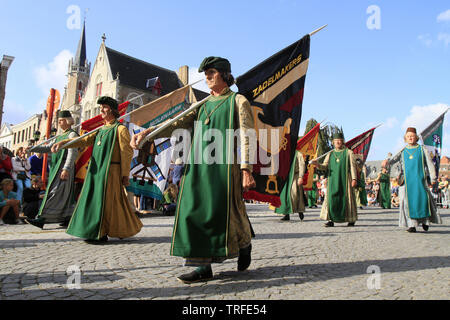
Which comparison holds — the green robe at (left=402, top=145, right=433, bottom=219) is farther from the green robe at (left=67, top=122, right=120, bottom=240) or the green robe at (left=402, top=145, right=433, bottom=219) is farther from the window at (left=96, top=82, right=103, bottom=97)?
the window at (left=96, top=82, right=103, bottom=97)

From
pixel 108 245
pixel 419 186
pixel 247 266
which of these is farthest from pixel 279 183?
pixel 419 186

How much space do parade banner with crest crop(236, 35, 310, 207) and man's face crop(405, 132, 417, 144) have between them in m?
4.40

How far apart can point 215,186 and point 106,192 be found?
8.86 feet

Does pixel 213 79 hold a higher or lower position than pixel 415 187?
higher

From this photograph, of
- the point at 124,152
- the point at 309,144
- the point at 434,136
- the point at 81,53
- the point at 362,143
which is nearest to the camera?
the point at 124,152

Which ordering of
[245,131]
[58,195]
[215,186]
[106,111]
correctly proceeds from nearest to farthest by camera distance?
[215,186] < [245,131] < [106,111] < [58,195]

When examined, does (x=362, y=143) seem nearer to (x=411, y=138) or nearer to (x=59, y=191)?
(x=411, y=138)

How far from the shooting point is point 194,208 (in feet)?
10.6

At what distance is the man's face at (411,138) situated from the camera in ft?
26.1

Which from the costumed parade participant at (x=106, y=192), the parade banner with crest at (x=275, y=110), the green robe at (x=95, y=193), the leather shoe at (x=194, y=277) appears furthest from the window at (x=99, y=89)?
the leather shoe at (x=194, y=277)

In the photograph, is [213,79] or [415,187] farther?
[415,187]

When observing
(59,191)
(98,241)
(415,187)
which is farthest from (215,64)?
(415,187)

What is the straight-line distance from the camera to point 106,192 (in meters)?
5.34

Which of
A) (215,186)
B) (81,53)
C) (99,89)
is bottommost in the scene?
(215,186)
